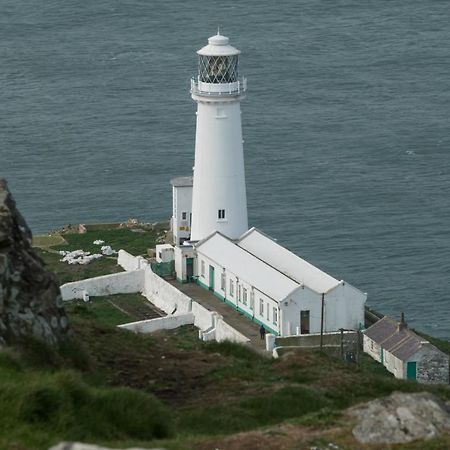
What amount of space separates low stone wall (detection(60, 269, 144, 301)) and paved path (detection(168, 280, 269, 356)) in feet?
3.19

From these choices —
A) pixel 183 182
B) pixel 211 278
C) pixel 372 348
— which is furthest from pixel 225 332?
pixel 183 182

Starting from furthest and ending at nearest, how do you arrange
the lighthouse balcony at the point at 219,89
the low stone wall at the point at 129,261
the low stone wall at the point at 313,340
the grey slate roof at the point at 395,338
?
the low stone wall at the point at 129,261
the lighthouse balcony at the point at 219,89
the low stone wall at the point at 313,340
the grey slate roof at the point at 395,338

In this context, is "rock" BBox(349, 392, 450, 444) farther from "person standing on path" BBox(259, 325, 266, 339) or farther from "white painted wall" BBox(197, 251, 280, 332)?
"white painted wall" BBox(197, 251, 280, 332)

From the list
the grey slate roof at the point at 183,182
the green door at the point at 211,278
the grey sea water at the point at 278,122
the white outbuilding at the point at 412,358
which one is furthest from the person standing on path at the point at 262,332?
the grey sea water at the point at 278,122

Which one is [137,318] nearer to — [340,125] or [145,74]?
[340,125]

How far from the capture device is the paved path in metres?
41.4

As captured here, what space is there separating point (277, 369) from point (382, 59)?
7012cm

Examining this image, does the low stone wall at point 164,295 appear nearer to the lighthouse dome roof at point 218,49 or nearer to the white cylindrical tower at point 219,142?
the white cylindrical tower at point 219,142

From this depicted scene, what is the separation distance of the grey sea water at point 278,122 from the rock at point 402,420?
33.7m

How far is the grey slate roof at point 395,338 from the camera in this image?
39.5 m

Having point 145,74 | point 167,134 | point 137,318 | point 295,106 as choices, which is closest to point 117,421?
point 137,318

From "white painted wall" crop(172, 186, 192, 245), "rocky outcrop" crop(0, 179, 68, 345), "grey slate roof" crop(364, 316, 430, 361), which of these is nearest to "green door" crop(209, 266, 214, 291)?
"white painted wall" crop(172, 186, 192, 245)

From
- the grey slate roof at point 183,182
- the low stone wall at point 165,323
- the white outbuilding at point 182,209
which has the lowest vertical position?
the low stone wall at point 165,323

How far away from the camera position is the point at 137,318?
1715 inches
